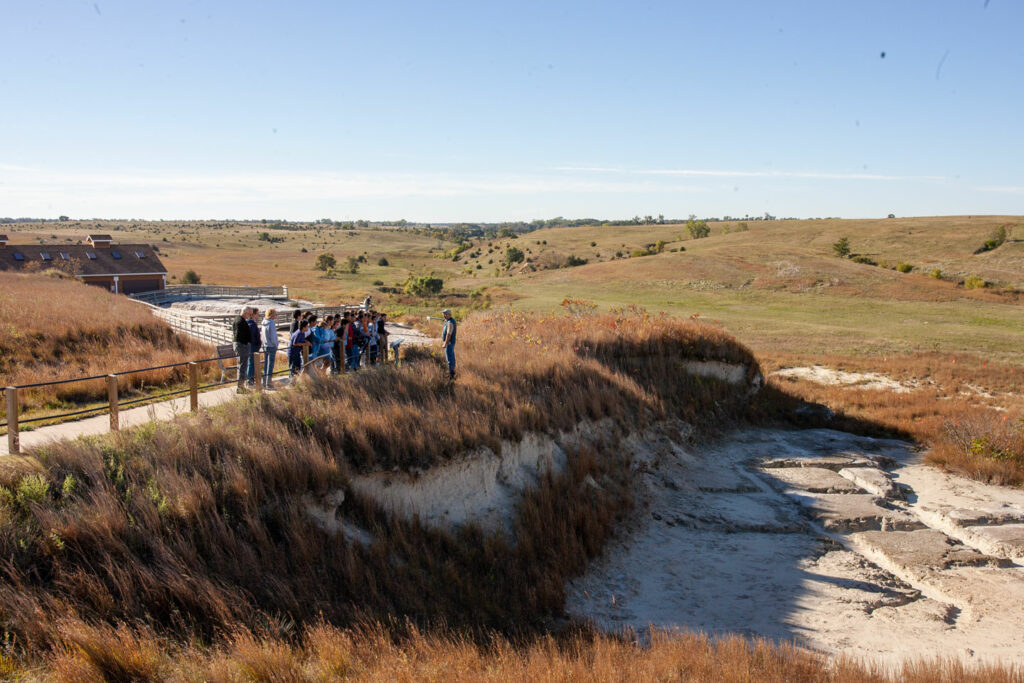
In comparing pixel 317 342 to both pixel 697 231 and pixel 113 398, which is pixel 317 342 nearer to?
pixel 113 398

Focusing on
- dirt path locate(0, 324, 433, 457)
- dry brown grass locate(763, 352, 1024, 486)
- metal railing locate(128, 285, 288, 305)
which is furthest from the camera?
metal railing locate(128, 285, 288, 305)

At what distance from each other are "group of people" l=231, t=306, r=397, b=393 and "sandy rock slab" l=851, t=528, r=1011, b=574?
11125 millimetres

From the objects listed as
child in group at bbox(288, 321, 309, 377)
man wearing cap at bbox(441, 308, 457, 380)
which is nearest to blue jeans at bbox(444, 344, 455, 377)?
man wearing cap at bbox(441, 308, 457, 380)

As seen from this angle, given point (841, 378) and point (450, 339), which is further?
point (841, 378)

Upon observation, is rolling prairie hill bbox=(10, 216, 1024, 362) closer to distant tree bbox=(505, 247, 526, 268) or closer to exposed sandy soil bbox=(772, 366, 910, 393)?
distant tree bbox=(505, 247, 526, 268)

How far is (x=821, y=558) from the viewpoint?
38.5 ft

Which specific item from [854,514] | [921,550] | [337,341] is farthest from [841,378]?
[337,341]

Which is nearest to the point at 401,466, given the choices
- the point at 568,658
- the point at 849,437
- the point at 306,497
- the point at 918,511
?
the point at 306,497

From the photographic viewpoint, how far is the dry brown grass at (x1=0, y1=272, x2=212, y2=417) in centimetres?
1516

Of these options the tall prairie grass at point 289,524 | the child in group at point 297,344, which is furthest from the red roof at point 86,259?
the tall prairie grass at point 289,524

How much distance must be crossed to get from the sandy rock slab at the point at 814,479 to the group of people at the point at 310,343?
10092 mm

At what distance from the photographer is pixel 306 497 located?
9.28m

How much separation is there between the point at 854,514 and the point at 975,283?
53290 mm

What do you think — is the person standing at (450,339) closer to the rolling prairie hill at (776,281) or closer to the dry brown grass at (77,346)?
the dry brown grass at (77,346)
